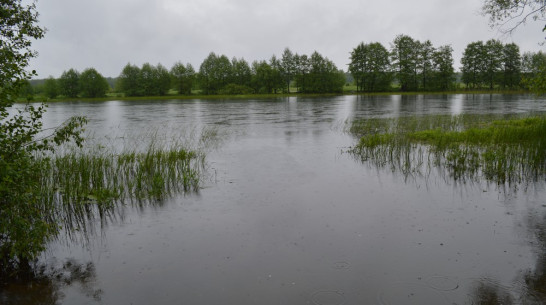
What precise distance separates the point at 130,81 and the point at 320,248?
369 ft

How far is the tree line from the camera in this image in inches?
3346

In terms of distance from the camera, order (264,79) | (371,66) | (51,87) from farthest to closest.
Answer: (51,87) < (264,79) < (371,66)

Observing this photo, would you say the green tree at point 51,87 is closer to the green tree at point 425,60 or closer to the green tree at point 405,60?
the green tree at point 405,60

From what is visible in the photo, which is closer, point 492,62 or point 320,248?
point 320,248

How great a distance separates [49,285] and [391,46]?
97.1 meters

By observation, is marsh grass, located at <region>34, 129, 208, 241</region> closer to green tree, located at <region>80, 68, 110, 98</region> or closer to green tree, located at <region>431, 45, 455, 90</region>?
green tree, located at <region>431, 45, 455, 90</region>

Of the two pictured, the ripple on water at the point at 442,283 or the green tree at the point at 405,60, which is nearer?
the ripple on water at the point at 442,283

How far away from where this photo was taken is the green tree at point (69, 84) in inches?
4232

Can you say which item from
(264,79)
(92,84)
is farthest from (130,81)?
(264,79)

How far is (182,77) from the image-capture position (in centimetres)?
10669

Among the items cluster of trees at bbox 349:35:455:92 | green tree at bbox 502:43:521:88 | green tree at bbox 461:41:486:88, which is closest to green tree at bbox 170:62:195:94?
cluster of trees at bbox 349:35:455:92

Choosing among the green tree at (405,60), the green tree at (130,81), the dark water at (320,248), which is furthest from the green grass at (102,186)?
the green tree at (130,81)

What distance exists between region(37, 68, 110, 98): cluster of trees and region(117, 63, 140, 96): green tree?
18.0 ft

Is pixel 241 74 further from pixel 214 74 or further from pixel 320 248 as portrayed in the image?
pixel 320 248
